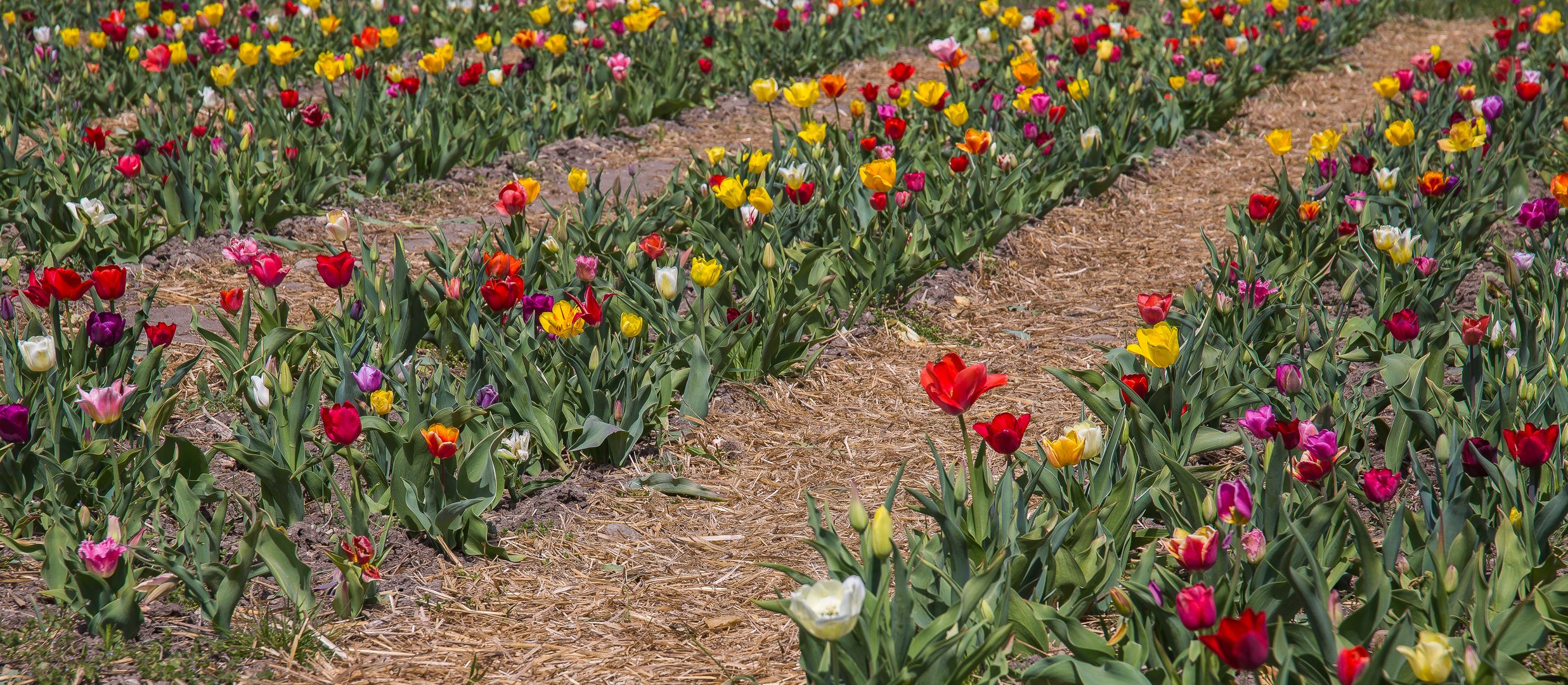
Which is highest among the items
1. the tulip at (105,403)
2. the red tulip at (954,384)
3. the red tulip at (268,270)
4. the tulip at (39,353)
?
the red tulip at (954,384)

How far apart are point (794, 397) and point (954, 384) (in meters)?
1.47

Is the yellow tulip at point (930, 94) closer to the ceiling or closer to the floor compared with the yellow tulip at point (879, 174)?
closer to the floor

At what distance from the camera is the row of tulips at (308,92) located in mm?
4234

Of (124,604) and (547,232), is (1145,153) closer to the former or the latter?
(547,232)

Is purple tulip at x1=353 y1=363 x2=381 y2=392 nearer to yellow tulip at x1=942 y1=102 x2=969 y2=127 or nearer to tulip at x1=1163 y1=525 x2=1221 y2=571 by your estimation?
tulip at x1=1163 y1=525 x2=1221 y2=571

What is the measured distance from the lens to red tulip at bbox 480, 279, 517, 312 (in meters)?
2.84

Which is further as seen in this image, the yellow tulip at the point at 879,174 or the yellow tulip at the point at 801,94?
the yellow tulip at the point at 801,94

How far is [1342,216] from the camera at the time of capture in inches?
162

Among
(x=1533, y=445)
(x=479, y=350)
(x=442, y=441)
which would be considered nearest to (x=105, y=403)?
(x=442, y=441)

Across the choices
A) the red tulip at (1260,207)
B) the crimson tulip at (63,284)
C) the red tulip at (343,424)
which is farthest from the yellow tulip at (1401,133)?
the crimson tulip at (63,284)

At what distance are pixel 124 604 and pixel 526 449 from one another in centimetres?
88

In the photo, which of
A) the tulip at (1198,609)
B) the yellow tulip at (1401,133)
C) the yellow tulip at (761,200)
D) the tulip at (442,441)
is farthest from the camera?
the yellow tulip at (1401,133)

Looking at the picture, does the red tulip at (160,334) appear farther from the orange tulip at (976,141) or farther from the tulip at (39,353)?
the orange tulip at (976,141)

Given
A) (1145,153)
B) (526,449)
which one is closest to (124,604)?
(526,449)
